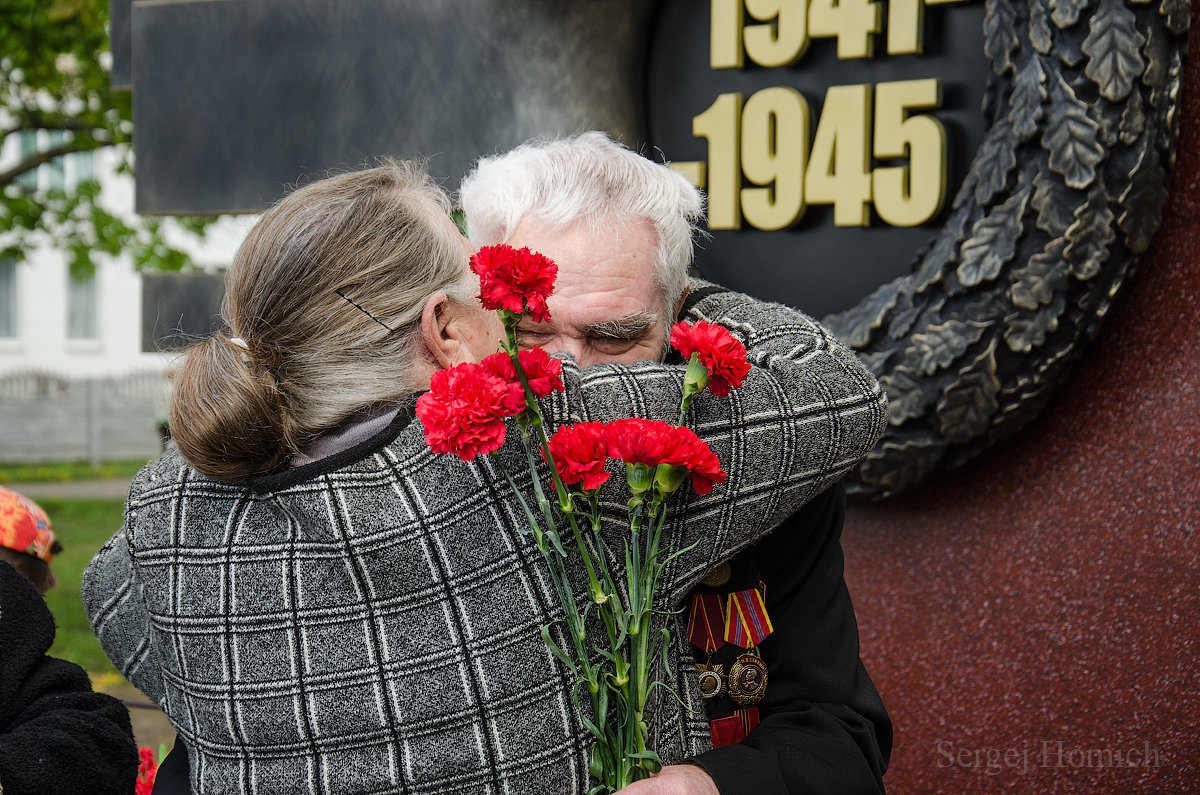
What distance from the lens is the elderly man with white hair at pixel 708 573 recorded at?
1393 millimetres

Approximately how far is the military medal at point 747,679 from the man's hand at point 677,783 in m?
0.20

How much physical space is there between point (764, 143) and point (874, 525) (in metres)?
0.98

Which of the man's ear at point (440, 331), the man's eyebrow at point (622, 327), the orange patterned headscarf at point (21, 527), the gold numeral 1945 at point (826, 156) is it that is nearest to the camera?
the man's ear at point (440, 331)

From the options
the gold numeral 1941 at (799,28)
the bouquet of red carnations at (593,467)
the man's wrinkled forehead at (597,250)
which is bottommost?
the bouquet of red carnations at (593,467)

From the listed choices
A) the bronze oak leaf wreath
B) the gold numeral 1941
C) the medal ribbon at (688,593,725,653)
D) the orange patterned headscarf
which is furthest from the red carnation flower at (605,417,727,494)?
the gold numeral 1941

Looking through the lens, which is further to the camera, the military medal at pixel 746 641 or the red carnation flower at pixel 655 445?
the military medal at pixel 746 641

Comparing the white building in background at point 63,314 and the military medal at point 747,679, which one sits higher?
the military medal at point 747,679

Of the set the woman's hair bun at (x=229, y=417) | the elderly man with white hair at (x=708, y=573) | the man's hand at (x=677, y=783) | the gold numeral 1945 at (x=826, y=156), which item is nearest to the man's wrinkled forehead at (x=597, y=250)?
the elderly man with white hair at (x=708, y=573)

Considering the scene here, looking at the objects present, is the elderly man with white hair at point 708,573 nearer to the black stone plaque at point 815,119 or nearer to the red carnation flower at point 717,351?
the red carnation flower at point 717,351

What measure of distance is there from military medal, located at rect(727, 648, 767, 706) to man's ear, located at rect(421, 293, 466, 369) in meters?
0.57

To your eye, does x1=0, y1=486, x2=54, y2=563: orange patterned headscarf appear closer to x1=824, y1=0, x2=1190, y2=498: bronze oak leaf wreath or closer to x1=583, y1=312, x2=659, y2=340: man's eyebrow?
x1=583, y1=312, x2=659, y2=340: man's eyebrow

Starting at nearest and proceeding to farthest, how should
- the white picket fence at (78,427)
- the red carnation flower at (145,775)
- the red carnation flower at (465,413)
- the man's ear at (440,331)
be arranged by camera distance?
1. the red carnation flower at (465,413)
2. the man's ear at (440,331)
3. the red carnation flower at (145,775)
4. the white picket fence at (78,427)

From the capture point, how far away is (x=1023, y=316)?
2.22m

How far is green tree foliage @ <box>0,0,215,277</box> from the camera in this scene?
793 centimetres
